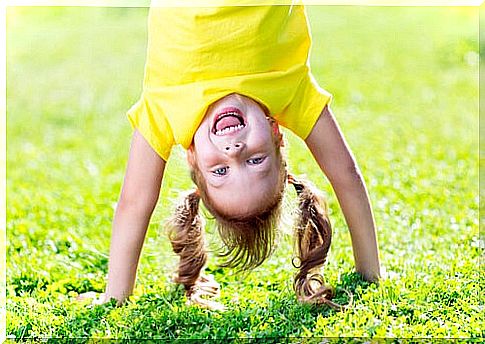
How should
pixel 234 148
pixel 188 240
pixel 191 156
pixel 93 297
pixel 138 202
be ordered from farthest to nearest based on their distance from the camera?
pixel 93 297 < pixel 188 240 < pixel 138 202 < pixel 191 156 < pixel 234 148

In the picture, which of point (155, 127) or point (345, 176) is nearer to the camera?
point (155, 127)

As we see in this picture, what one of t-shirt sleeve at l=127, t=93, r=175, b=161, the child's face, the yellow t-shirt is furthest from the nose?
t-shirt sleeve at l=127, t=93, r=175, b=161

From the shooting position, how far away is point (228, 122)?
3.04m

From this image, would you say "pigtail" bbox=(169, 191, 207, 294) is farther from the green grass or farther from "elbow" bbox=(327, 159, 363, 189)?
"elbow" bbox=(327, 159, 363, 189)

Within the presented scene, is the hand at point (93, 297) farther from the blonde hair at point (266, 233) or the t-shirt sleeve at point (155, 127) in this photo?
the t-shirt sleeve at point (155, 127)

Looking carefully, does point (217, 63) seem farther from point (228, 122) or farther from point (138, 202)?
point (138, 202)

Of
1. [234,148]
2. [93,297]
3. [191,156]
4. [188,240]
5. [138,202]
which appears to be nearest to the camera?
[234,148]

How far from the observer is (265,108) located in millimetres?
3115

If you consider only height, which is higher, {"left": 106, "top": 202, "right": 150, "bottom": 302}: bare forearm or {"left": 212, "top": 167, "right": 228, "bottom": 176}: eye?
{"left": 212, "top": 167, "right": 228, "bottom": 176}: eye

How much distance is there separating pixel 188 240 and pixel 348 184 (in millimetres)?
580

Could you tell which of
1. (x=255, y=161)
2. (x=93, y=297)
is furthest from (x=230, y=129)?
(x=93, y=297)

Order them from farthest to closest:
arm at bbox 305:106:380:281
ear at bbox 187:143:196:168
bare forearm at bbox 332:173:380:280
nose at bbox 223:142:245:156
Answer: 1. bare forearm at bbox 332:173:380:280
2. arm at bbox 305:106:380:281
3. ear at bbox 187:143:196:168
4. nose at bbox 223:142:245:156

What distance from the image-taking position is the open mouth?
303 cm

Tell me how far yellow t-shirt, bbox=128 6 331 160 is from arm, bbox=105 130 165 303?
0.27ft
